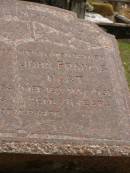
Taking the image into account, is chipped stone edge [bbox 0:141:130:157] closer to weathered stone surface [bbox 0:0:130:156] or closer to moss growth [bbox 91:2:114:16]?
weathered stone surface [bbox 0:0:130:156]

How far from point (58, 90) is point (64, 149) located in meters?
0.59

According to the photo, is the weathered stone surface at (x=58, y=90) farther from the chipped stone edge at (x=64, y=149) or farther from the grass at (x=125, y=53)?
the grass at (x=125, y=53)

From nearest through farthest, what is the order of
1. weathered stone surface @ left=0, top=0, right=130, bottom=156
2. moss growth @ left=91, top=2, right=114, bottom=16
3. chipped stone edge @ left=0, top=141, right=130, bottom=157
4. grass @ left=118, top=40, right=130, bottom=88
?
chipped stone edge @ left=0, top=141, right=130, bottom=157 → weathered stone surface @ left=0, top=0, right=130, bottom=156 → grass @ left=118, top=40, right=130, bottom=88 → moss growth @ left=91, top=2, right=114, bottom=16

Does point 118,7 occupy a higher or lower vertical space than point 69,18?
lower

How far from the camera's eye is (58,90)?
5.08 meters

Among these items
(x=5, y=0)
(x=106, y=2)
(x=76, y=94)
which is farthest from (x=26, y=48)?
(x=106, y=2)

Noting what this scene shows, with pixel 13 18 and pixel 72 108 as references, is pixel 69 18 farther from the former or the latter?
pixel 72 108

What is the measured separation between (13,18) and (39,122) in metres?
1.30

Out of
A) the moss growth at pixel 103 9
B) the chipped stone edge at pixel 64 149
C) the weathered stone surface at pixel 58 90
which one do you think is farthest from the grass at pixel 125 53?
the chipped stone edge at pixel 64 149

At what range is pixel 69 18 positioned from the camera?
6059mm

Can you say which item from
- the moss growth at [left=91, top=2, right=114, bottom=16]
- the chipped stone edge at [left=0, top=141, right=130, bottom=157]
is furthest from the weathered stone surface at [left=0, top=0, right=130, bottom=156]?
the moss growth at [left=91, top=2, right=114, bottom=16]

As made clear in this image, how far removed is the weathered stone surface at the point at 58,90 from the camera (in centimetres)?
476

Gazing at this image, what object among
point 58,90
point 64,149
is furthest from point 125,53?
point 64,149

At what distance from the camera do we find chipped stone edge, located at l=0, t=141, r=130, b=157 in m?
4.62
